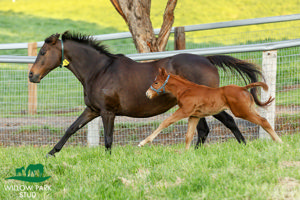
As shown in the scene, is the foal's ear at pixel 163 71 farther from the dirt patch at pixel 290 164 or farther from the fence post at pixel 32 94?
the fence post at pixel 32 94

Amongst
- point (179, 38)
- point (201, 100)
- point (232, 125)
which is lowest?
point (232, 125)

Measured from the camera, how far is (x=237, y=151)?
4.91 metres

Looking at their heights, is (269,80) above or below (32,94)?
above

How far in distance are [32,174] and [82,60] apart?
75.6 inches

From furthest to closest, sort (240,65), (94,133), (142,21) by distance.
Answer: (142,21) < (94,133) < (240,65)

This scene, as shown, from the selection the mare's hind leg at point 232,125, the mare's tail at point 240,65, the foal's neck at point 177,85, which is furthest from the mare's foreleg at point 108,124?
the mare's tail at point 240,65

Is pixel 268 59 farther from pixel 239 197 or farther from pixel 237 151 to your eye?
pixel 239 197

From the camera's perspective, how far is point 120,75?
5.84 m

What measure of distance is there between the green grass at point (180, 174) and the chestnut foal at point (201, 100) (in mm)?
358

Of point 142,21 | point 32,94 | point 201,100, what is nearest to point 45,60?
point 201,100

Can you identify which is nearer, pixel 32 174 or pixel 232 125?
pixel 32 174

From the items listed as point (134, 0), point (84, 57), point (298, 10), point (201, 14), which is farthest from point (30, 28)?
point (84, 57)

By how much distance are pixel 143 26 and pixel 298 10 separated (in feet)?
79.0

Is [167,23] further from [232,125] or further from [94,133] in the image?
[232,125]
